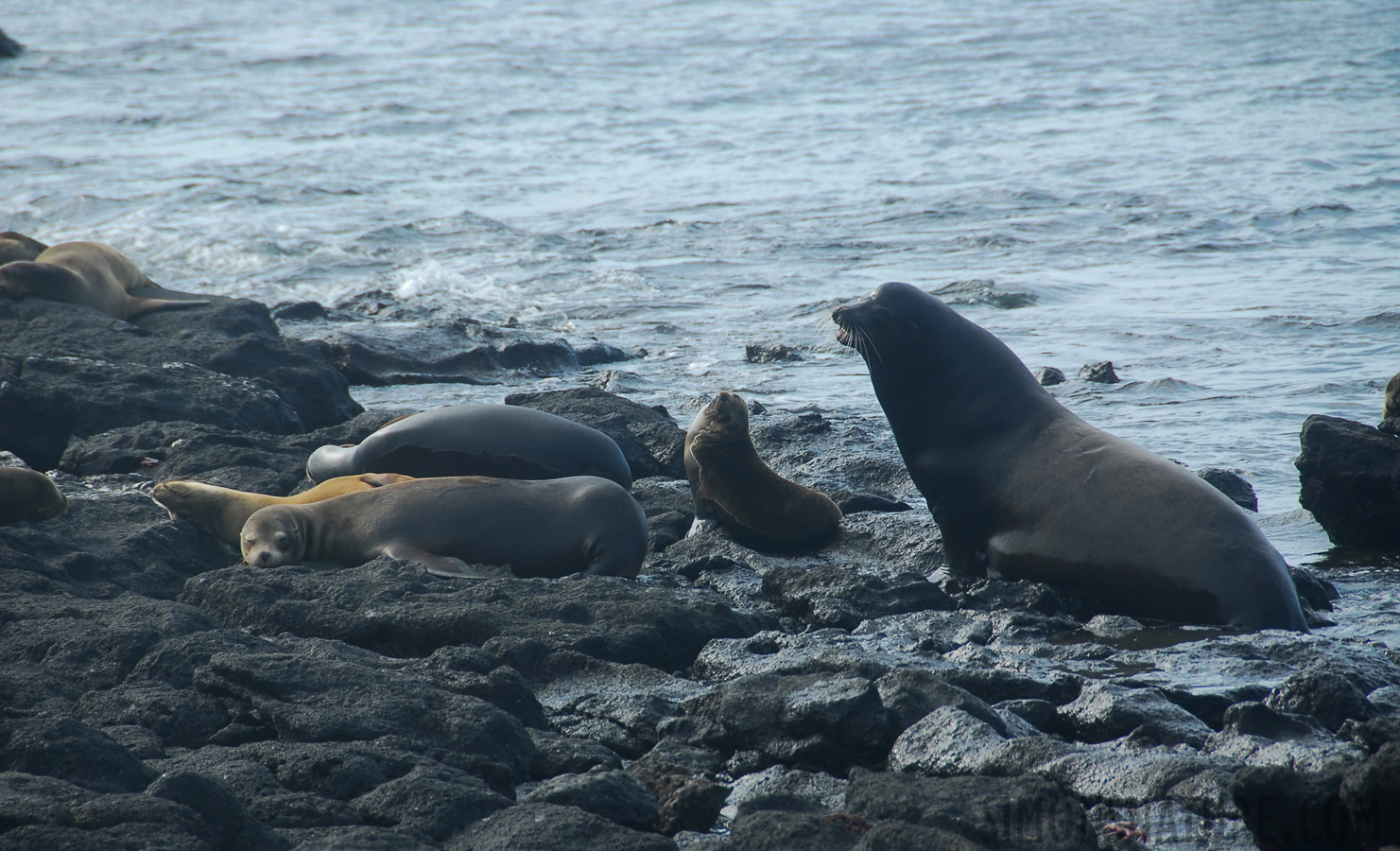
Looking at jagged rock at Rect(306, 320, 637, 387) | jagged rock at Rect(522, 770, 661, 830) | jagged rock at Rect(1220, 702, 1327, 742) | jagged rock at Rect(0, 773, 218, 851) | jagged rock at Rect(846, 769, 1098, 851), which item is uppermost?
jagged rock at Rect(0, 773, 218, 851)

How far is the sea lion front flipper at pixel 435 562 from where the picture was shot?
5.08 m

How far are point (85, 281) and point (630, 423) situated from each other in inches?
183

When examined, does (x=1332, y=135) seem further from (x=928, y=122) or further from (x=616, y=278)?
(x=616, y=278)

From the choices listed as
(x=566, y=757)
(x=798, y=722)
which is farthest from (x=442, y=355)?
(x=798, y=722)

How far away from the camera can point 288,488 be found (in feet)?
21.5

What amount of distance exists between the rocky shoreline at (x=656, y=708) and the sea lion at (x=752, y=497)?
153mm

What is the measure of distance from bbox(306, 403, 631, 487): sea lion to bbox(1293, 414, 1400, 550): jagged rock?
3391 mm

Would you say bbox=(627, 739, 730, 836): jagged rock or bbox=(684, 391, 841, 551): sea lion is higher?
bbox=(627, 739, 730, 836): jagged rock

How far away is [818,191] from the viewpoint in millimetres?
19766

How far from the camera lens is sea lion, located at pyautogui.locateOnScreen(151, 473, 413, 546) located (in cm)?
570


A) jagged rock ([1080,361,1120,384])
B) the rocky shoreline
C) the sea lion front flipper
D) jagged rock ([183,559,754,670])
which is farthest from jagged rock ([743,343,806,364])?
jagged rock ([183,559,754,670])

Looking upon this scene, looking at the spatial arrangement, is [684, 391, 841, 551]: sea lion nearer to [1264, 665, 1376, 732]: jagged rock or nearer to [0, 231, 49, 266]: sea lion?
[1264, 665, 1376, 732]: jagged rock

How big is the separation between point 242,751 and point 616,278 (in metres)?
11.3

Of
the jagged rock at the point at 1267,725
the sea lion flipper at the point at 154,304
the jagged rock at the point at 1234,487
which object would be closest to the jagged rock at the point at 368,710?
the jagged rock at the point at 1267,725
